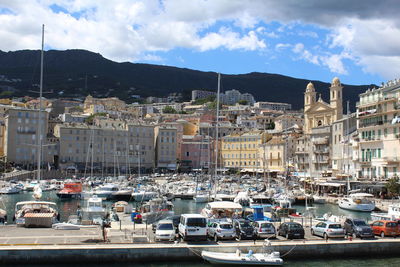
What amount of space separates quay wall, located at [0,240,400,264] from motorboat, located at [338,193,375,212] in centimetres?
3172

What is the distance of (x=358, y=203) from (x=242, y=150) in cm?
7696

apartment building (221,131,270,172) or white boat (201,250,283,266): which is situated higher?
apartment building (221,131,270,172)

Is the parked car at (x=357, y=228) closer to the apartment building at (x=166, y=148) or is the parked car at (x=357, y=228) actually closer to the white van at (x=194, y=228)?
the white van at (x=194, y=228)

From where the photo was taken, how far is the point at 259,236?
3030cm

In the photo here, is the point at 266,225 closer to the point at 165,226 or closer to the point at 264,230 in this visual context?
the point at 264,230

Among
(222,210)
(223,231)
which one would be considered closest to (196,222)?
(223,231)

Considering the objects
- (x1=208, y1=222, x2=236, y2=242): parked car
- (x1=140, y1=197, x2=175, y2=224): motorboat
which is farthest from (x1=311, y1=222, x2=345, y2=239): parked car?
(x1=140, y1=197, x2=175, y2=224): motorboat

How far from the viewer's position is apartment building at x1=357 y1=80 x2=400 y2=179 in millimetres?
70750

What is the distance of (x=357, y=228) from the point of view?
31.2 metres

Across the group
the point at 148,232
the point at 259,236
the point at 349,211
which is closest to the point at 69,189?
the point at 349,211

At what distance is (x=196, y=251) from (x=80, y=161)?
105428 millimetres

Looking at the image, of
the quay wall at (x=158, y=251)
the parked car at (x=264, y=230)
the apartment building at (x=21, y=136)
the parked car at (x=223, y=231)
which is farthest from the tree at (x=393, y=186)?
the apartment building at (x=21, y=136)

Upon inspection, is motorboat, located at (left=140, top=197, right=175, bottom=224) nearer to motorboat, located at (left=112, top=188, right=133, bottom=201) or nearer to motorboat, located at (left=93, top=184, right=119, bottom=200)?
motorboat, located at (left=112, top=188, right=133, bottom=201)

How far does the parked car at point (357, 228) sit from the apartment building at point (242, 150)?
96.6 meters
